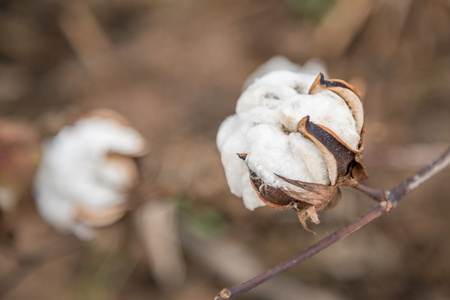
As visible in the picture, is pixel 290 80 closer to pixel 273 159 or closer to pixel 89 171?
pixel 273 159

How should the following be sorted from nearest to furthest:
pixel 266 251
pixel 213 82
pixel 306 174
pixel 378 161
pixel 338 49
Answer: pixel 306 174 < pixel 378 161 < pixel 266 251 < pixel 338 49 < pixel 213 82

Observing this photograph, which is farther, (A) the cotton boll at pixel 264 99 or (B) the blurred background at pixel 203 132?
(B) the blurred background at pixel 203 132

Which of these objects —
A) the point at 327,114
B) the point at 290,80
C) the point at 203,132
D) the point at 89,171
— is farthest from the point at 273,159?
the point at 203,132

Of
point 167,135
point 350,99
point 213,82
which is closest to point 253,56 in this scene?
point 213,82

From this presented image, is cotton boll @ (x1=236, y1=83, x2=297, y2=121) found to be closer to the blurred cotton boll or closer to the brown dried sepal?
the brown dried sepal

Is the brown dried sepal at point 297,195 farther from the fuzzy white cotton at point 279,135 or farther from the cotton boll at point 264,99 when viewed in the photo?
the cotton boll at point 264,99

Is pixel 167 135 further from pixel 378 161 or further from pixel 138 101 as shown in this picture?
pixel 378 161

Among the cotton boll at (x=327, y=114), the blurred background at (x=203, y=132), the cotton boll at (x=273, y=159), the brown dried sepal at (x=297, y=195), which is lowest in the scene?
the blurred background at (x=203, y=132)

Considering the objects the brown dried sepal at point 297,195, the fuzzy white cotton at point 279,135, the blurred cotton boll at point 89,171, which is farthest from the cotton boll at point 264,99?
the blurred cotton boll at point 89,171
